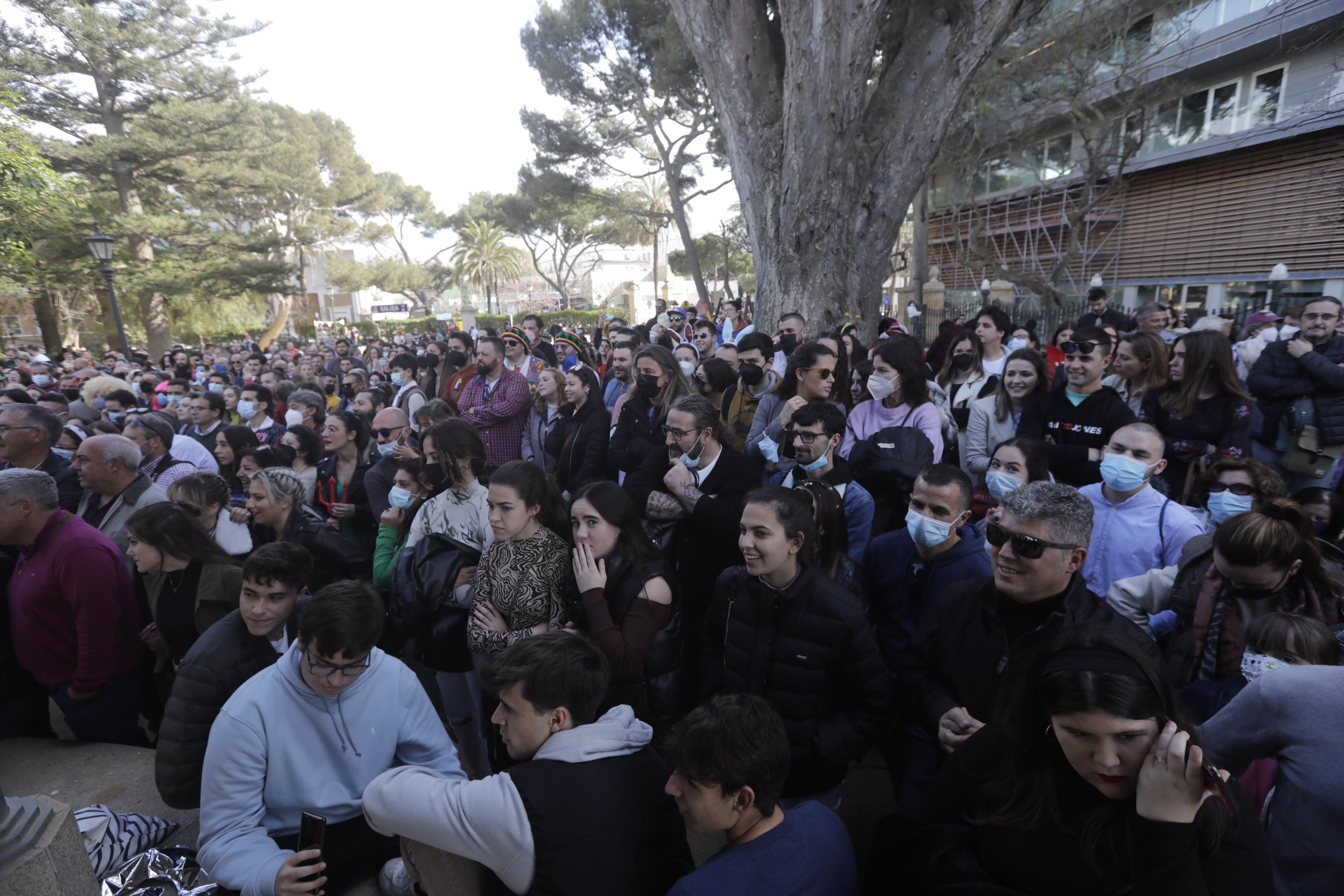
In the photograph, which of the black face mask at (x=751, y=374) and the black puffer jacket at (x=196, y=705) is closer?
the black puffer jacket at (x=196, y=705)

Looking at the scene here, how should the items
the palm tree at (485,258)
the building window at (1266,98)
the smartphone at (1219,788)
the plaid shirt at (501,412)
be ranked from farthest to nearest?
the palm tree at (485,258), the building window at (1266,98), the plaid shirt at (501,412), the smartphone at (1219,788)

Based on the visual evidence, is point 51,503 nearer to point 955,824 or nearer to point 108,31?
point 955,824

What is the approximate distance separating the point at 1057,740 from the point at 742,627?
1184 millimetres

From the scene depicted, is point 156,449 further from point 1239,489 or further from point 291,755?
point 1239,489

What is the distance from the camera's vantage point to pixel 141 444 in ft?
16.1

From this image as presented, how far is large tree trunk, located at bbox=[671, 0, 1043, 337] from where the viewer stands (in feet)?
28.2

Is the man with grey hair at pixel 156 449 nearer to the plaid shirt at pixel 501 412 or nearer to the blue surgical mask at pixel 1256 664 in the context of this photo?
the plaid shirt at pixel 501 412

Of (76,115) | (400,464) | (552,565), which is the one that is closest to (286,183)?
(76,115)

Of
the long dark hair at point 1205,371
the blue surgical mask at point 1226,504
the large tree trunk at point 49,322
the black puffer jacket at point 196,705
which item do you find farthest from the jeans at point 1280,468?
the large tree trunk at point 49,322

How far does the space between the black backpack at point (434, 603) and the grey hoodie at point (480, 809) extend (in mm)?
1362

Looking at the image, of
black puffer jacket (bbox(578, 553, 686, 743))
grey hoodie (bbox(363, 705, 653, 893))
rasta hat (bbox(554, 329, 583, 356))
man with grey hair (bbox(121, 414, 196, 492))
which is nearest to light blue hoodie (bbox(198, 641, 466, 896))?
grey hoodie (bbox(363, 705, 653, 893))

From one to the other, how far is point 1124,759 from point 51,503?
14.4 ft

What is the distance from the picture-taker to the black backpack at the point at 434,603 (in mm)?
3139

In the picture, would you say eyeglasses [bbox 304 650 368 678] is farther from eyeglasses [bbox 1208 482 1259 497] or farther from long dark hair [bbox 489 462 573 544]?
eyeglasses [bbox 1208 482 1259 497]
